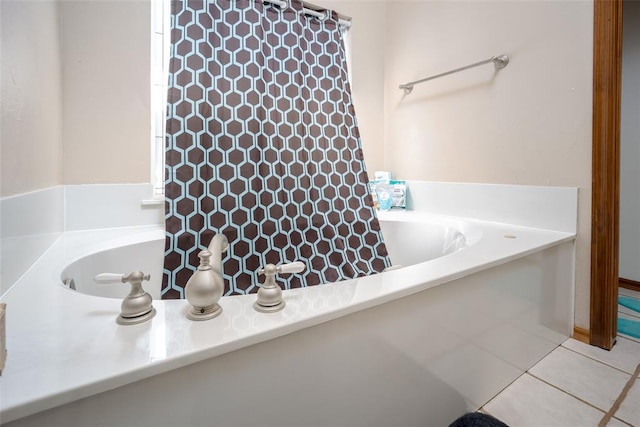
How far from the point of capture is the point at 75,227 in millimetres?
1348

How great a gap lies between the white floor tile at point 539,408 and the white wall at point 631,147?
1.60 m

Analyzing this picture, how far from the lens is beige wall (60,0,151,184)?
51.1 inches

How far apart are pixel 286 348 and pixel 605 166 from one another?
1440 mm

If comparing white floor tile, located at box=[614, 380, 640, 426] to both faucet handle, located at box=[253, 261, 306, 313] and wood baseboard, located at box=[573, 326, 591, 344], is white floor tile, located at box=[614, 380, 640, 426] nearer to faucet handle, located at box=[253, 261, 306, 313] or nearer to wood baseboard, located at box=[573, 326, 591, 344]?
wood baseboard, located at box=[573, 326, 591, 344]

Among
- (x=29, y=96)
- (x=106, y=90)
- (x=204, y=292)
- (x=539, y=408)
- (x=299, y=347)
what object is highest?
(x=106, y=90)

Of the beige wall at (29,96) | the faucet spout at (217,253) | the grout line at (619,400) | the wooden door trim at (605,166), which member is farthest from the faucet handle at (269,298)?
the wooden door trim at (605,166)

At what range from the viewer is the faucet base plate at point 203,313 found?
55 cm

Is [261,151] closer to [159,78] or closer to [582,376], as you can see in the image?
[159,78]

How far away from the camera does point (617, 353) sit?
4.11 ft

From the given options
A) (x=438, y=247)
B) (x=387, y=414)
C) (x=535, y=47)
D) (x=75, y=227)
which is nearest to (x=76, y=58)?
(x=75, y=227)

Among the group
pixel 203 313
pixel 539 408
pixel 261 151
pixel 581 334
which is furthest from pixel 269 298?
pixel 581 334

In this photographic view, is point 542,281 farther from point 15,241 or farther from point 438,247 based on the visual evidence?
point 15,241

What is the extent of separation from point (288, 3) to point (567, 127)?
141cm

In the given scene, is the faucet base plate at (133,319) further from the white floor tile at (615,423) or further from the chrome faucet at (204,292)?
the white floor tile at (615,423)
